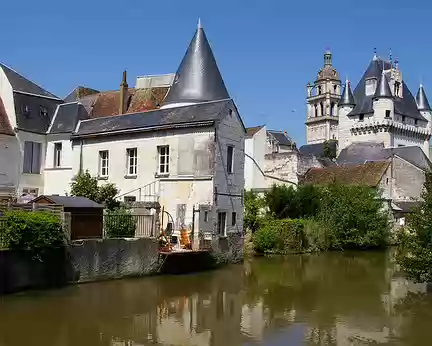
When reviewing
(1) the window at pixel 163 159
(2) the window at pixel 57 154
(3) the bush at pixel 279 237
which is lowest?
(3) the bush at pixel 279 237

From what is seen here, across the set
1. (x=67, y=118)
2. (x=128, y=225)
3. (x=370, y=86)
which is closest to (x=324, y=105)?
(x=370, y=86)

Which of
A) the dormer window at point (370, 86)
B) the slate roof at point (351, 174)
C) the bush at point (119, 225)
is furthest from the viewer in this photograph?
the dormer window at point (370, 86)

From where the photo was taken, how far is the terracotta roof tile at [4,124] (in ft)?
84.8

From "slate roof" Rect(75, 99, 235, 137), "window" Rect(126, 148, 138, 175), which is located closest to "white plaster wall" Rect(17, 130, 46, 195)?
"slate roof" Rect(75, 99, 235, 137)

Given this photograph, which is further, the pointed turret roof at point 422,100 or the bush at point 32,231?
the pointed turret roof at point 422,100

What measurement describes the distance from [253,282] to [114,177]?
9.13 m

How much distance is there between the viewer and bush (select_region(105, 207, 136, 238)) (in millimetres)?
19469

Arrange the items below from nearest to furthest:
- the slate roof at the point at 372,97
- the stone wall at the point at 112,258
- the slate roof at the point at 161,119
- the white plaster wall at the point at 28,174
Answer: the stone wall at the point at 112,258
the slate roof at the point at 161,119
the white plaster wall at the point at 28,174
the slate roof at the point at 372,97

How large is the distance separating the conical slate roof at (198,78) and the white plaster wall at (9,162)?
7918mm

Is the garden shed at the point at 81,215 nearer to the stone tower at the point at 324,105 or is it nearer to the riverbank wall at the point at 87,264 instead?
the riverbank wall at the point at 87,264

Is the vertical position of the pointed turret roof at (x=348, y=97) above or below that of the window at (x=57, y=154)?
above

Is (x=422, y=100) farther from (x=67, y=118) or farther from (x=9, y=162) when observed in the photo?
(x=9, y=162)

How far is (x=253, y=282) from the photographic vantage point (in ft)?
65.4

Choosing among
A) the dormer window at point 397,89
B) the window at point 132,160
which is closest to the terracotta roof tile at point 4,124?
the window at point 132,160
